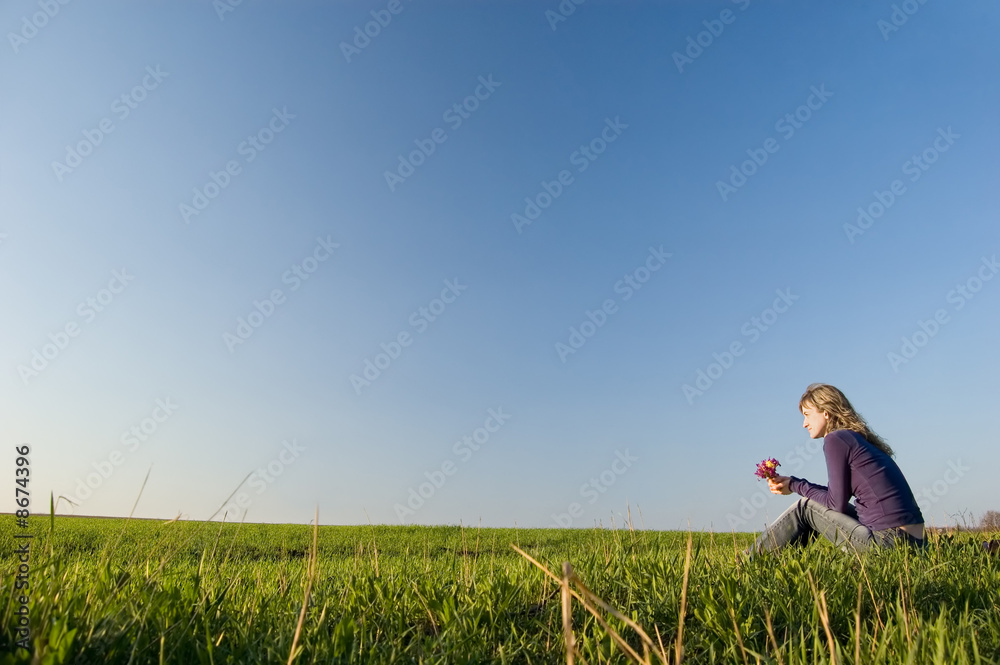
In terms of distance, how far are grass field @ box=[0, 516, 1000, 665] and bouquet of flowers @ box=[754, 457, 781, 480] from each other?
1257mm

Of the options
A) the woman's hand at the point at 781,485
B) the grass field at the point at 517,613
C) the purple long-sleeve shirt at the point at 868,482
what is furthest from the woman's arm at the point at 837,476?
the grass field at the point at 517,613

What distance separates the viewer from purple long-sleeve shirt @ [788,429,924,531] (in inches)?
221

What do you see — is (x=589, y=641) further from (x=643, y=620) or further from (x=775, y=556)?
(x=775, y=556)

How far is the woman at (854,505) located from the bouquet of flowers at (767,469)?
0.34 metres

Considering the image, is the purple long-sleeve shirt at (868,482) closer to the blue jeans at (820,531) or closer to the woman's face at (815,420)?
the blue jeans at (820,531)

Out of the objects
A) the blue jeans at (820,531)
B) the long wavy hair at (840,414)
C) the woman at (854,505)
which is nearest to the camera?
the blue jeans at (820,531)

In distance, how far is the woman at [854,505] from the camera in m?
5.58

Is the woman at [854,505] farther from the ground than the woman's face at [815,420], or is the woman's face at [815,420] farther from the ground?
the woman's face at [815,420]

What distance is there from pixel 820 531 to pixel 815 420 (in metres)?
1.02

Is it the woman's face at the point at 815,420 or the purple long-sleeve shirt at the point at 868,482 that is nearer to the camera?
the purple long-sleeve shirt at the point at 868,482

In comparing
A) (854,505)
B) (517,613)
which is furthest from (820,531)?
(517,613)

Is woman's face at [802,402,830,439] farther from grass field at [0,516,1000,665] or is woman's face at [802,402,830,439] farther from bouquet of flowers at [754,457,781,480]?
grass field at [0,516,1000,665]

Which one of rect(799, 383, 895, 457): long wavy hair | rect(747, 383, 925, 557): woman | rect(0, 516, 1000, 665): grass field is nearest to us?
rect(0, 516, 1000, 665): grass field

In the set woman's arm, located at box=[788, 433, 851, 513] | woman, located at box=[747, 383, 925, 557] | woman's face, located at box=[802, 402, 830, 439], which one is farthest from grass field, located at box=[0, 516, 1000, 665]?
woman's face, located at box=[802, 402, 830, 439]
